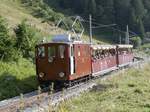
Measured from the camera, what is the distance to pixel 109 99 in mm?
21938

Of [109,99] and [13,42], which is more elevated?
[13,42]

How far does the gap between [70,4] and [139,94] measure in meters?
132

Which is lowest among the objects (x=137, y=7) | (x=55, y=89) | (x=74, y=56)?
(x=55, y=89)

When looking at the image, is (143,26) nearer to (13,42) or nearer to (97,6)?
(97,6)

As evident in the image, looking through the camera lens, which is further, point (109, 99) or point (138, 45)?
point (138, 45)

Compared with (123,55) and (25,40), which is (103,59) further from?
(123,55)

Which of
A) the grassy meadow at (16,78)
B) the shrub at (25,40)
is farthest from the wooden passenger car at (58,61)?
the shrub at (25,40)

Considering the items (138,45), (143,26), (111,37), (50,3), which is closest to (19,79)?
(138,45)

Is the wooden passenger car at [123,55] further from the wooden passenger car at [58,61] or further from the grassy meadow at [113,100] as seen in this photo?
the grassy meadow at [113,100]

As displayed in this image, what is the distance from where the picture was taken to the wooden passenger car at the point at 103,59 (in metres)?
35.9

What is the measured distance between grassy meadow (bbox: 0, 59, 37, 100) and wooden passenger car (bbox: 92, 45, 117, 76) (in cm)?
449

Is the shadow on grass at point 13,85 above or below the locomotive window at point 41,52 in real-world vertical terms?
below

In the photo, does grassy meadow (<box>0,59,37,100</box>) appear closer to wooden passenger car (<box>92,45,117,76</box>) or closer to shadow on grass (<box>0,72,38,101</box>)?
shadow on grass (<box>0,72,38,101</box>)

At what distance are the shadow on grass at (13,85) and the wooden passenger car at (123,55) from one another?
17.2m
